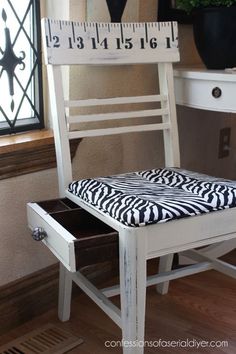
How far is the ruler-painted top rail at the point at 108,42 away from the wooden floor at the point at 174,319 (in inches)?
27.5

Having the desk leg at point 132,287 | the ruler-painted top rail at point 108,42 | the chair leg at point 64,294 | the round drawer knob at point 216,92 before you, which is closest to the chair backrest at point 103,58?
the ruler-painted top rail at point 108,42

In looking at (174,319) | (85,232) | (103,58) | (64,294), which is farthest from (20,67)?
(174,319)

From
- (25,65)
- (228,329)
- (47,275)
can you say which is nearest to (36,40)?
(25,65)

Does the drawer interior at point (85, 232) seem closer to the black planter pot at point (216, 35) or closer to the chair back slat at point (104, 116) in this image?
the chair back slat at point (104, 116)

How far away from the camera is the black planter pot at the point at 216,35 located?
133 centimetres

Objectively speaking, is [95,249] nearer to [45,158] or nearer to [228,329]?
[45,158]

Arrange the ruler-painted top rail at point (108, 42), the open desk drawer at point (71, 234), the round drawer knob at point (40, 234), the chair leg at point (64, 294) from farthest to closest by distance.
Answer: the chair leg at point (64, 294)
the ruler-painted top rail at point (108, 42)
the round drawer knob at point (40, 234)
the open desk drawer at point (71, 234)

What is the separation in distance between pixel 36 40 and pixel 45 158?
33 cm

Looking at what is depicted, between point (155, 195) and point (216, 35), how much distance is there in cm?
57

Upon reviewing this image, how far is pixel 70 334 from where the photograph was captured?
128cm

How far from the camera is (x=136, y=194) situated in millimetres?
1040

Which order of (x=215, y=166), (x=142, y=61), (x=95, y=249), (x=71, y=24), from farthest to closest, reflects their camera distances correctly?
1. (x=215, y=166)
2. (x=142, y=61)
3. (x=71, y=24)
4. (x=95, y=249)

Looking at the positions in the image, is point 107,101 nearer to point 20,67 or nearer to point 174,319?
point 20,67

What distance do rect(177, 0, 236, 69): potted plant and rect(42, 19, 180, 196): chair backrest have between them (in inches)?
4.5
